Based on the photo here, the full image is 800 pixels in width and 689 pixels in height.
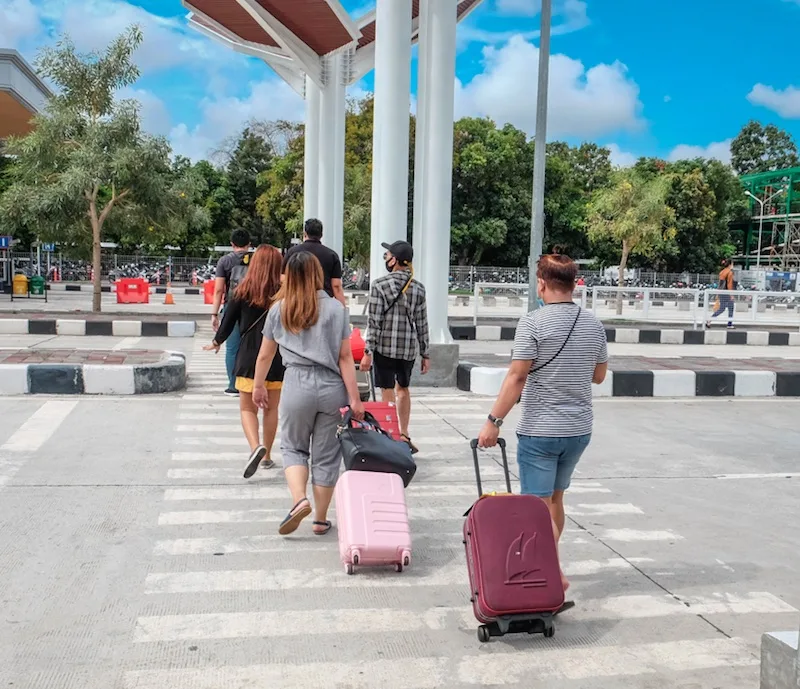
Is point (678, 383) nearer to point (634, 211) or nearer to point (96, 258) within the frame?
point (96, 258)

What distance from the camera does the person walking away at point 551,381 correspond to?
3.85 m

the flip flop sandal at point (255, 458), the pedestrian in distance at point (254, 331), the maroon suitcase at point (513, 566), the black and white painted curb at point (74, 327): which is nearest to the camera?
the maroon suitcase at point (513, 566)

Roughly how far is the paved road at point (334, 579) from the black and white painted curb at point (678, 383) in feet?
10.1

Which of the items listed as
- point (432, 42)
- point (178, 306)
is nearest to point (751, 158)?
point (178, 306)

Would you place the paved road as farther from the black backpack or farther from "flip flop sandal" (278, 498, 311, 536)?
the black backpack

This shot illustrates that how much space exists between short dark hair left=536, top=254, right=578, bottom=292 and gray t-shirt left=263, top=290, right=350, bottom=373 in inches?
51.9

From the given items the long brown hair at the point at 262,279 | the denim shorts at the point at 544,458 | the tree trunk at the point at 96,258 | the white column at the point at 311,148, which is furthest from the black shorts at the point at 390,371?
the white column at the point at 311,148

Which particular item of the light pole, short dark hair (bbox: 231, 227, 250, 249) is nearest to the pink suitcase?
short dark hair (bbox: 231, 227, 250, 249)

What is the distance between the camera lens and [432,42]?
10.8 meters

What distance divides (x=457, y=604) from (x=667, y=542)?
162cm

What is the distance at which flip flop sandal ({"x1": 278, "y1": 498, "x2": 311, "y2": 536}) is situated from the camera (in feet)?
15.7

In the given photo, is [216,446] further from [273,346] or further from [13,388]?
[13,388]

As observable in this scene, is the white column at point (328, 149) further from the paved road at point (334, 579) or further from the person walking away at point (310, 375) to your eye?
the person walking away at point (310, 375)

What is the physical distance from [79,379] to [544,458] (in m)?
6.99
